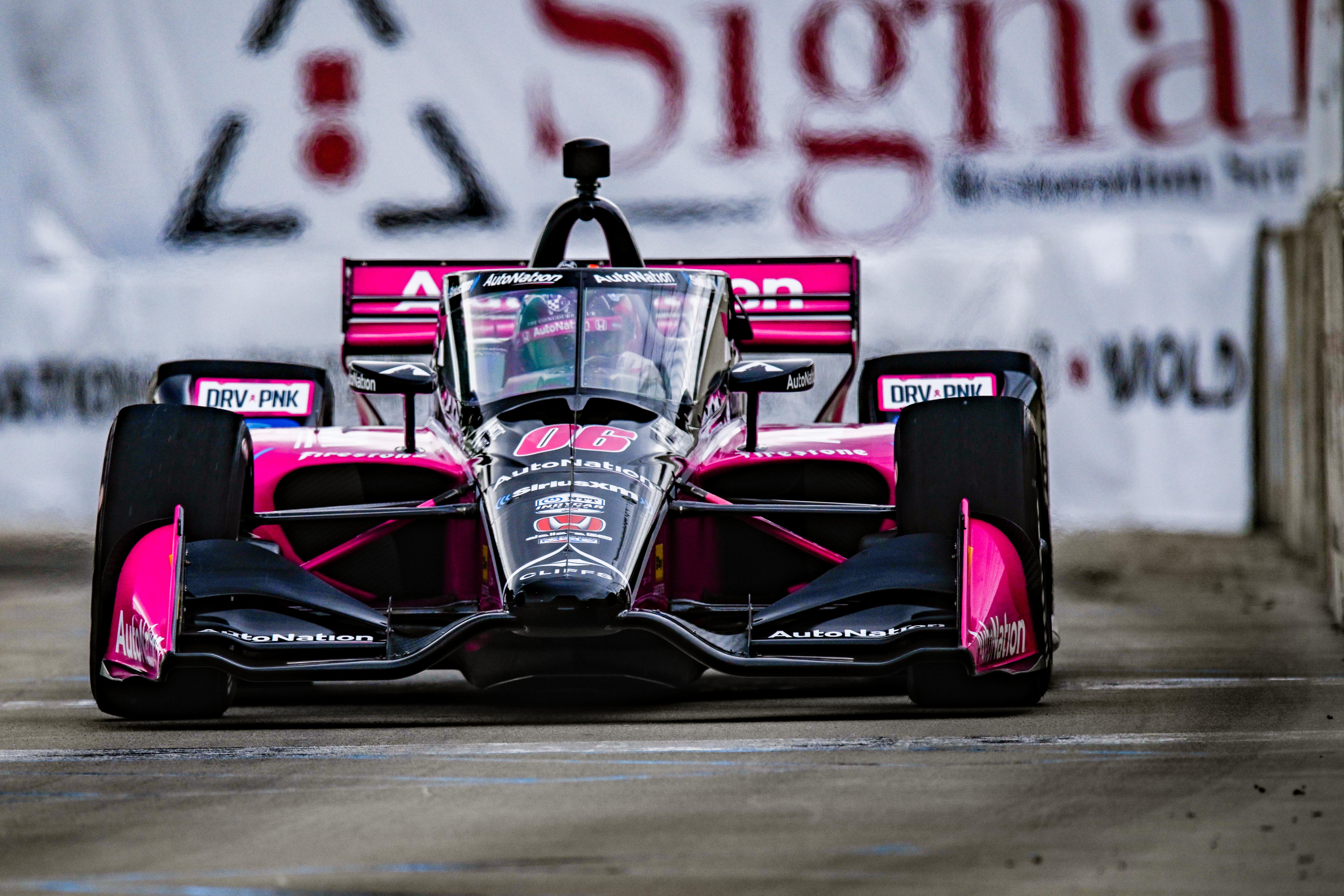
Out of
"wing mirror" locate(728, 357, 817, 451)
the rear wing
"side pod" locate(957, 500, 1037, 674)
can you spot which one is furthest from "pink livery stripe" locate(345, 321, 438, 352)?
"side pod" locate(957, 500, 1037, 674)

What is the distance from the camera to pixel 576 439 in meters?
6.68

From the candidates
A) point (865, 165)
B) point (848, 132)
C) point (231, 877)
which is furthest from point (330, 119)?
point (231, 877)

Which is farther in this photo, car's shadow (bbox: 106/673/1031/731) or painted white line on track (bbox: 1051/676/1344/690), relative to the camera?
painted white line on track (bbox: 1051/676/1344/690)

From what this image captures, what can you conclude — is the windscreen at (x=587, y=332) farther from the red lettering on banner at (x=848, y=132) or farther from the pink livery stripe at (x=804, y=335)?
the red lettering on banner at (x=848, y=132)

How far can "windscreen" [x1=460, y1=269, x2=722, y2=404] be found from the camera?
23.3 ft

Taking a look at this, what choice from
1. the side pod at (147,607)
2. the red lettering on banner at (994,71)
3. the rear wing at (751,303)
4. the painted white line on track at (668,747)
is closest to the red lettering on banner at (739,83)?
the red lettering on banner at (994,71)

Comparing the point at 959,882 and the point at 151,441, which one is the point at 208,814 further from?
the point at 151,441

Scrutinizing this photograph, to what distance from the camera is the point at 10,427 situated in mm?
15242

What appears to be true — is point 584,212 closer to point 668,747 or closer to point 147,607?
point 147,607

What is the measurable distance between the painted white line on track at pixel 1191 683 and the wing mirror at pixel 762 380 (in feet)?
4.34

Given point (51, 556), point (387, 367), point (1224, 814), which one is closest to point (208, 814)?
point (1224, 814)

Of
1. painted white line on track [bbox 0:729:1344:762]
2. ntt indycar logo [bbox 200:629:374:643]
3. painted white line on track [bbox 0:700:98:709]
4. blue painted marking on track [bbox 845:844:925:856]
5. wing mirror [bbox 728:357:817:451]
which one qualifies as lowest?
painted white line on track [bbox 0:700:98:709]

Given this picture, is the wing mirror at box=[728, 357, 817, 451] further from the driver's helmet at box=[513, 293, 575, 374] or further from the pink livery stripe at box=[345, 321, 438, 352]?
the pink livery stripe at box=[345, 321, 438, 352]

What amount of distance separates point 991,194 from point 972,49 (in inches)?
41.0
